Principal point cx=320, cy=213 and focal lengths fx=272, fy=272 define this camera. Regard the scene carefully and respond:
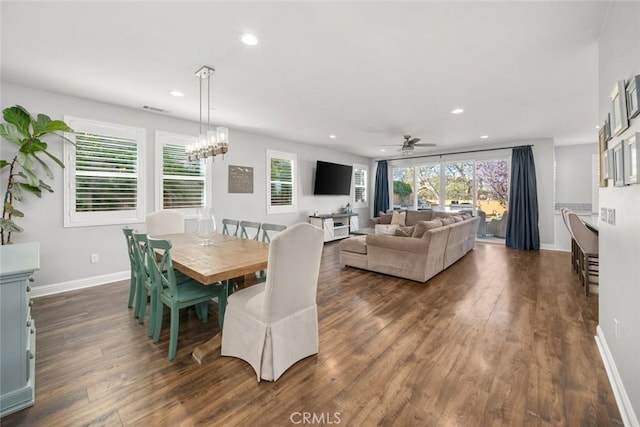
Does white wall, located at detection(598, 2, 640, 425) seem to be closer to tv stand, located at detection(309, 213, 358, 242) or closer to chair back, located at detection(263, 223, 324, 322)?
chair back, located at detection(263, 223, 324, 322)

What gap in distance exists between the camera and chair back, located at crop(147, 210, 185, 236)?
3.53 meters

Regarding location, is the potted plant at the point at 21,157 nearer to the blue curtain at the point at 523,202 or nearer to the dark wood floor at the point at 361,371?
the dark wood floor at the point at 361,371

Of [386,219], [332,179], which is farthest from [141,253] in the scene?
[386,219]

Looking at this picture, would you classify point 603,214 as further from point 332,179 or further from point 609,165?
point 332,179

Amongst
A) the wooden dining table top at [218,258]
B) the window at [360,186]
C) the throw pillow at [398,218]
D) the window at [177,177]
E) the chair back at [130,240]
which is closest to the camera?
the wooden dining table top at [218,258]

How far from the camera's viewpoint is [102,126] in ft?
12.6

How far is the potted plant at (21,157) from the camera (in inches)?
117

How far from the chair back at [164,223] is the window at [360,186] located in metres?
5.68

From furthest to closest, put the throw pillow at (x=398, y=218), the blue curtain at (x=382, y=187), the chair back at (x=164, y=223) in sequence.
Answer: the blue curtain at (x=382, y=187), the throw pillow at (x=398, y=218), the chair back at (x=164, y=223)

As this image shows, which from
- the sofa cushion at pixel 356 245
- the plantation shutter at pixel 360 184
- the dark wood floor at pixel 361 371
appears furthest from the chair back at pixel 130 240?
the plantation shutter at pixel 360 184

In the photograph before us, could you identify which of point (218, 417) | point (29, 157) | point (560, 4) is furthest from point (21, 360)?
point (560, 4)

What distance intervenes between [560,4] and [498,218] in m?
6.27

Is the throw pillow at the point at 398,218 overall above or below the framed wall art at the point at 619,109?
below

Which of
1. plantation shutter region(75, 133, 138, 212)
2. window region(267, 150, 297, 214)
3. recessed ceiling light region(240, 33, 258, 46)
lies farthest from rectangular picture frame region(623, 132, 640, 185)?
window region(267, 150, 297, 214)
